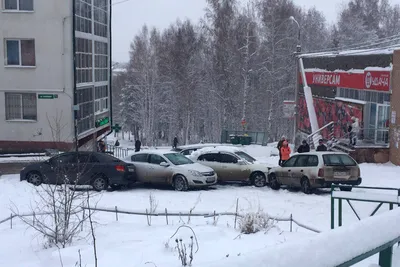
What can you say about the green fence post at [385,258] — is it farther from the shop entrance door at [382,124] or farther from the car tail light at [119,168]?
the shop entrance door at [382,124]

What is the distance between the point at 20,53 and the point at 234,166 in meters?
15.5

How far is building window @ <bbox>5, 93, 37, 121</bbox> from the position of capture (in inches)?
1131

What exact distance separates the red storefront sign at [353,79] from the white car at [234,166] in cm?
818

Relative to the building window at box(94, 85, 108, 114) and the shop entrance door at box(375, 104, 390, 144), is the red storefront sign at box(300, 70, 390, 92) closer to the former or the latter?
the shop entrance door at box(375, 104, 390, 144)

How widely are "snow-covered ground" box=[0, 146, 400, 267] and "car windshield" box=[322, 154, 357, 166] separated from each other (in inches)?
43.2

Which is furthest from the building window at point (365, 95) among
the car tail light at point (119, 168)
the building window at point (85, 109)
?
the building window at point (85, 109)

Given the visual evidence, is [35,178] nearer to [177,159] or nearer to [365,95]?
[177,159]

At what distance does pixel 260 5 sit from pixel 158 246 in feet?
151

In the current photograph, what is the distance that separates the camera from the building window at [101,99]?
36.7 meters

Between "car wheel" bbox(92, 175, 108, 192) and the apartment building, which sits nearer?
"car wheel" bbox(92, 175, 108, 192)

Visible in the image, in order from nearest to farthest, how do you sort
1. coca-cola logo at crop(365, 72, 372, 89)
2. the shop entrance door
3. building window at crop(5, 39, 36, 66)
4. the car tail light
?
the car tail light < the shop entrance door < coca-cola logo at crop(365, 72, 372, 89) < building window at crop(5, 39, 36, 66)

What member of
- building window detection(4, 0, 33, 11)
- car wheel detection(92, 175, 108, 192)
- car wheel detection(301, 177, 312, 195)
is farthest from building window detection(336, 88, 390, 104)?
building window detection(4, 0, 33, 11)

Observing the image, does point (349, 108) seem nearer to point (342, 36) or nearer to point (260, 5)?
point (260, 5)

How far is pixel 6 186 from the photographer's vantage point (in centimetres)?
1847
